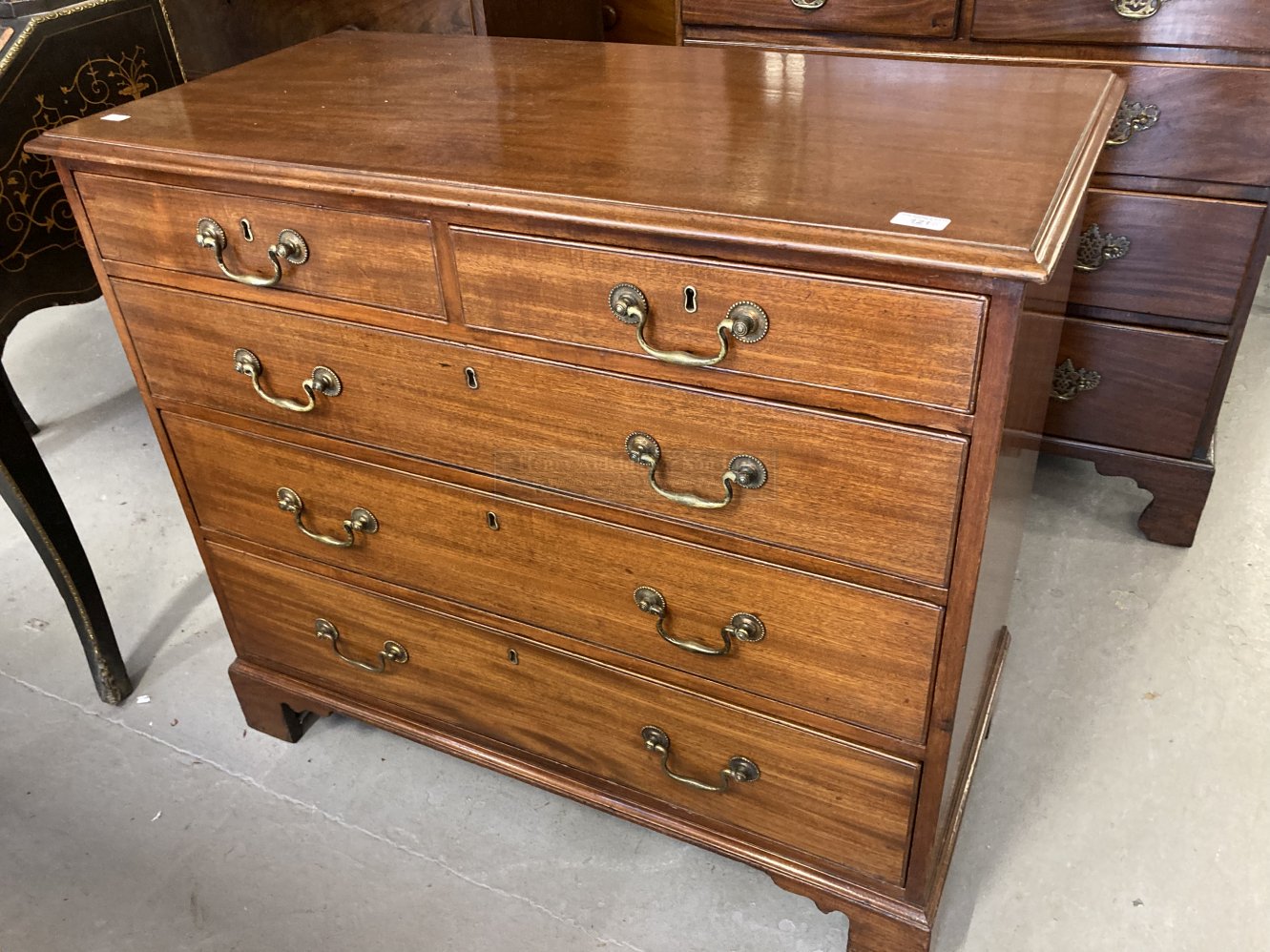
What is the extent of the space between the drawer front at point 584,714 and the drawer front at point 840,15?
3.54ft

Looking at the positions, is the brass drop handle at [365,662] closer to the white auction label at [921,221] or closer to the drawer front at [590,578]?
the drawer front at [590,578]

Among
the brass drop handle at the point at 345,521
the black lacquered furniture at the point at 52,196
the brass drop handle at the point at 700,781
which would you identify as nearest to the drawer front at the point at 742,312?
the brass drop handle at the point at 345,521

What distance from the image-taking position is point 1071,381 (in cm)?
192

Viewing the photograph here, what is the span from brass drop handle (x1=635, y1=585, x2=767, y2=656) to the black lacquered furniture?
1.01 meters

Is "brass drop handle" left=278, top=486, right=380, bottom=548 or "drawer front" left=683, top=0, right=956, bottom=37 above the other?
"drawer front" left=683, top=0, right=956, bottom=37

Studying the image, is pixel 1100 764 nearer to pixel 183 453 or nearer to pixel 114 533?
pixel 183 453

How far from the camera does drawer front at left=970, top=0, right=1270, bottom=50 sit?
151cm

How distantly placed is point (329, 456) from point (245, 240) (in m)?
0.28

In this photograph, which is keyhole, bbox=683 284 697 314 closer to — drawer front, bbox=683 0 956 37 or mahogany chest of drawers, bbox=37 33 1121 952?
mahogany chest of drawers, bbox=37 33 1121 952

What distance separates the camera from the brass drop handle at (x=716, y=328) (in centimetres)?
94

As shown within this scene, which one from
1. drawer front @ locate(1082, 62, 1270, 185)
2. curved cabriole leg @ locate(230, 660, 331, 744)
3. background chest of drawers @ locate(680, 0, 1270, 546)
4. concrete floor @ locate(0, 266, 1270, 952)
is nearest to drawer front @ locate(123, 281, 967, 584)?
curved cabriole leg @ locate(230, 660, 331, 744)

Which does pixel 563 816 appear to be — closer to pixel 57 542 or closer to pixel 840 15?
pixel 57 542

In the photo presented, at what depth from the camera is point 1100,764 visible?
1.60 meters

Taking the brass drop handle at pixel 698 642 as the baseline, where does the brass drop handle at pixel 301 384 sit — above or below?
above
